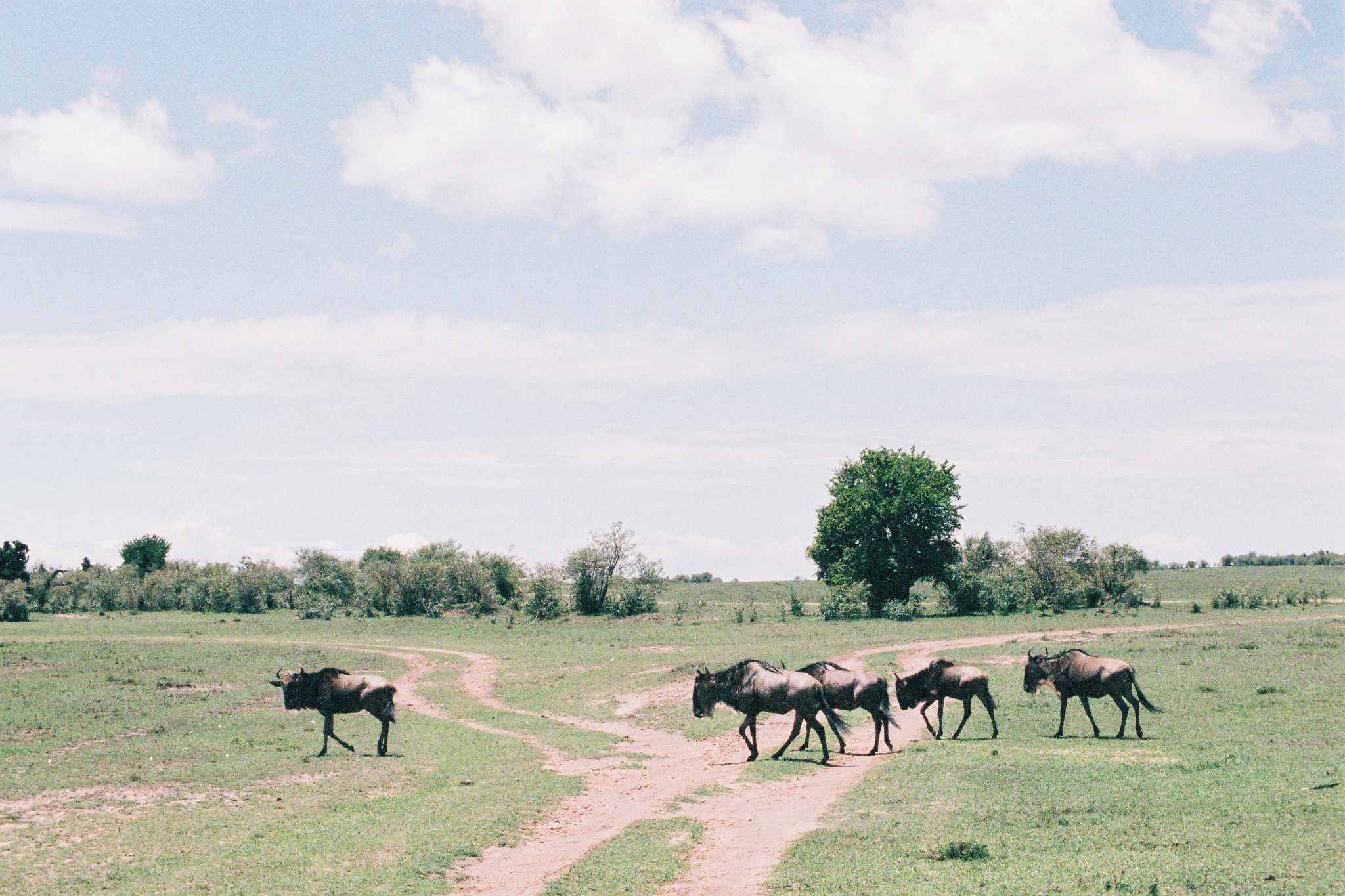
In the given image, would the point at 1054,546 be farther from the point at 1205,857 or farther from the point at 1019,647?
the point at 1205,857

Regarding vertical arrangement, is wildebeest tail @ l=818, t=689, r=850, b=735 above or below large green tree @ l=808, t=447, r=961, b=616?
below

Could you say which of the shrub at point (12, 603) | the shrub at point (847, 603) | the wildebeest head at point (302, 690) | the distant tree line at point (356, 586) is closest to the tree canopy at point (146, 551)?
the distant tree line at point (356, 586)

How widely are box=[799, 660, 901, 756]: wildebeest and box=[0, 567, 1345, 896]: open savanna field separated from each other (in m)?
0.86

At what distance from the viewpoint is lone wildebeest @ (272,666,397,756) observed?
80.3 ft

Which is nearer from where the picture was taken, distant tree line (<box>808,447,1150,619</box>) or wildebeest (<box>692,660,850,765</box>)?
wildebeest (<box>692,660,850,765</box>)

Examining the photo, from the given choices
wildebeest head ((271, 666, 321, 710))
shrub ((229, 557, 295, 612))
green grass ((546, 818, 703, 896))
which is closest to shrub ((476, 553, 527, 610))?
shrub ((229, 557, 295, 612))

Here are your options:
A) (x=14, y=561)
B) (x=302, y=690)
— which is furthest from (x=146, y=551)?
(x=302, y=690)

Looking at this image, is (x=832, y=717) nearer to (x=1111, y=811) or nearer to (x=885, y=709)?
(x=885, y=709)

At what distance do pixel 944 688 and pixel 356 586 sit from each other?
247ft

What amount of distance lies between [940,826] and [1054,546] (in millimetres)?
66633

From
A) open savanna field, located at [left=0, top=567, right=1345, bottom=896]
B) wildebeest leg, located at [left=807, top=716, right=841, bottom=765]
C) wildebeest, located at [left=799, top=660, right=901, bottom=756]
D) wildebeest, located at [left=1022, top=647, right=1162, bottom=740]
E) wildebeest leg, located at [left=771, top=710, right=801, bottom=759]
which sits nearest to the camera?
open savanna field, located at [left=0, top=567, right=1345, bottom=896]

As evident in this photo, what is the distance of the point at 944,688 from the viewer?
25.5 meters

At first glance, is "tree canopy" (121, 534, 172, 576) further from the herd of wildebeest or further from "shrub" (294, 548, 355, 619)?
the herd of wildebeest

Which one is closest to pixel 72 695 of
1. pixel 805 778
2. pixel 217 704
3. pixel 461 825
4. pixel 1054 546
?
pixel 217 704
